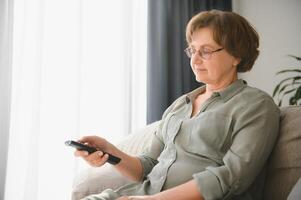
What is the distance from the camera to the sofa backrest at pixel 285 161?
1.01 m

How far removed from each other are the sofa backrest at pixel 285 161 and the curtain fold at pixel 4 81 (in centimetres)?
160

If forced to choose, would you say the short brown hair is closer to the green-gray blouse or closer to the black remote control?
Result: the green-gray blouse

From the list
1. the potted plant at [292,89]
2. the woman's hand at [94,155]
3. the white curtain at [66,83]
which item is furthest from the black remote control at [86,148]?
the potted plant at [292,89]

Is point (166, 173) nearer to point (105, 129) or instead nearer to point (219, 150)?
point (219, 150)

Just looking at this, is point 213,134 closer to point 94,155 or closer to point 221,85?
point 221,85

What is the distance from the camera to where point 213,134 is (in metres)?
1.06

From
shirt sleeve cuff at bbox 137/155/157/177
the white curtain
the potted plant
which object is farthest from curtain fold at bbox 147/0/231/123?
shirt sleeve cuff at bbox 137/155/157/177

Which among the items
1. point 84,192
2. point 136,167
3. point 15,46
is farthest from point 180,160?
point 15,46

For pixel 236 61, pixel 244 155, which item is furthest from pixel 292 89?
pixel 244 155

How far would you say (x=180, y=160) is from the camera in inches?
43.9

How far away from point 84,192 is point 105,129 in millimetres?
1115

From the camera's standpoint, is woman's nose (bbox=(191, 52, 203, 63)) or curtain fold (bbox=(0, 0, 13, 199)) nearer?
woman's nose (bbox=(191, 52, 203, 63))

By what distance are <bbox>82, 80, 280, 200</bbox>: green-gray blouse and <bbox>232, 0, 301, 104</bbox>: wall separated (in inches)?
66.6

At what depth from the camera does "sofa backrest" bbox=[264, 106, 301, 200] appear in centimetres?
101
